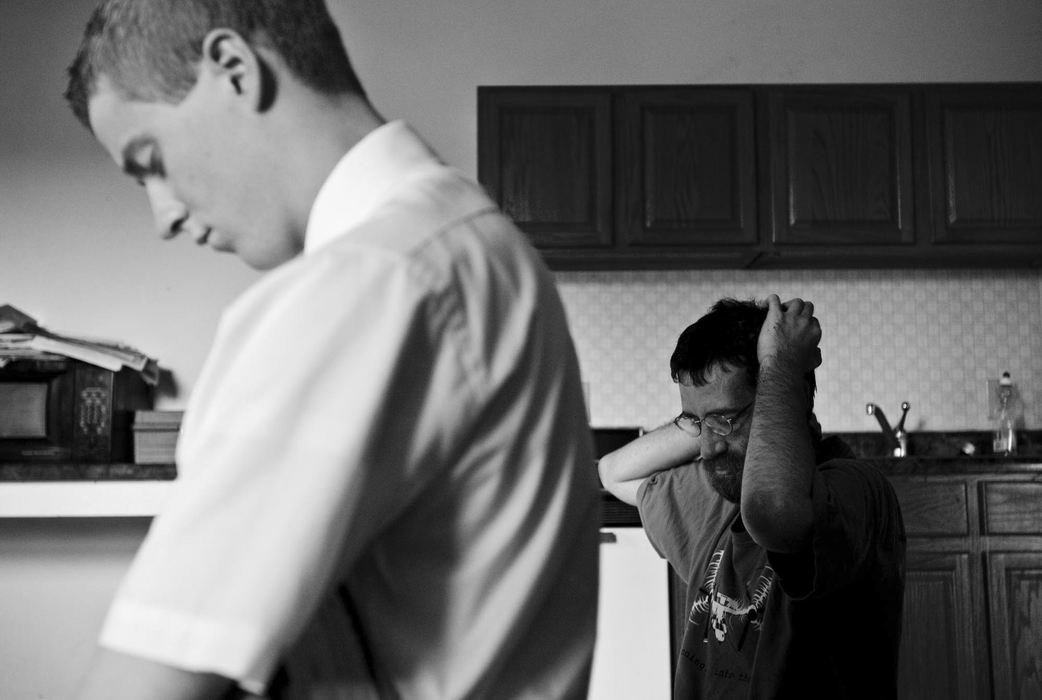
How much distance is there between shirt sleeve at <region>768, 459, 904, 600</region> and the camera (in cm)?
125

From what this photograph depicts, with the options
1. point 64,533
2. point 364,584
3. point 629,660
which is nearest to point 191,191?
point 364,584

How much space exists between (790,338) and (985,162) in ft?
9.10

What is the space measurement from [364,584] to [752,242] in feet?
11.2

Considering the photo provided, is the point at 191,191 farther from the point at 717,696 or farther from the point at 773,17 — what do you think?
the point at 773,17

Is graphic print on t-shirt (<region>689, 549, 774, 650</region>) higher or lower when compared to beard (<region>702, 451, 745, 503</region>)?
lower

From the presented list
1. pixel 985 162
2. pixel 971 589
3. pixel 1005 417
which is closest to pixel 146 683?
pixel 971 589

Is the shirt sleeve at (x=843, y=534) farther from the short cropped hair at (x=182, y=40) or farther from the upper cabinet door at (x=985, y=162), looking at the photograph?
the upper cabinet door at (x=985, y=162)

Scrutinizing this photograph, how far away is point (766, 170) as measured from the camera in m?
3.81

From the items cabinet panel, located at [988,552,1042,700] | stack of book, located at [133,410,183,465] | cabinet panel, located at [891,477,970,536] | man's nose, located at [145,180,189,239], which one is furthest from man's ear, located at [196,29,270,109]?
stack of book, located at [133,410,183,465]

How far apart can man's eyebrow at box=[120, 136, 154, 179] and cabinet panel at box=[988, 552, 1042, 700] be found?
3.22m

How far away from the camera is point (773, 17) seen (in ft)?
14.0

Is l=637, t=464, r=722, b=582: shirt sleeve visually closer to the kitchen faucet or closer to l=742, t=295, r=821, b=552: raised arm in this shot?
l=742, t=295, r=821, b=552: raised arm

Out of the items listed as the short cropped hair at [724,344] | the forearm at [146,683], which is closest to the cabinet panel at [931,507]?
the short cropped hair at [724,344]

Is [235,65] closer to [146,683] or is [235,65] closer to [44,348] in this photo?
[146,683]
